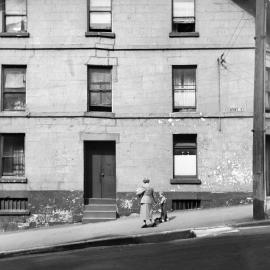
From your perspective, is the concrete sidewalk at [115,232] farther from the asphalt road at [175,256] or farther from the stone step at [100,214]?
the asphalt road at [175,256]

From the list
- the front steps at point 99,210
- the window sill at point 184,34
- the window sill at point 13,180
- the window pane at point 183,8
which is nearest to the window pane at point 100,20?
the window sill at point 184,34

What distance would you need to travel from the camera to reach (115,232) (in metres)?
16.5

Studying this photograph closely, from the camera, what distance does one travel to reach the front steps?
2045 cm

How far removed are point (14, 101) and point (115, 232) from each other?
288 inches

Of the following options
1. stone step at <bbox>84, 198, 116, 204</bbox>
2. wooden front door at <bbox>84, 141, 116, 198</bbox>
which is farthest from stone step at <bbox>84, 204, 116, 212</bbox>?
wooden front door at <bbox>84, 141, 116, 198</bbox>

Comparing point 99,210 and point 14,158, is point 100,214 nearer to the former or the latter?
point 99,210

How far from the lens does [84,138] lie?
20.8 meters

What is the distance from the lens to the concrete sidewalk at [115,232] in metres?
15.1

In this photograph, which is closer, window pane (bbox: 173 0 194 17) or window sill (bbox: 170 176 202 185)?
window sill (bbox: 170 176 202 185)

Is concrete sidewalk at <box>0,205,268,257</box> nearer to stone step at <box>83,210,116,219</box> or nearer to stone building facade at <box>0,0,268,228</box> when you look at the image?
stone step at <box>83,210,116,219</box>

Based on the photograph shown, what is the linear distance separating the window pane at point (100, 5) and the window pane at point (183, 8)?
8.04ft

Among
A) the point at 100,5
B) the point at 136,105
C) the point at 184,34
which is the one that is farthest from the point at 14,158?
the point at 184,34

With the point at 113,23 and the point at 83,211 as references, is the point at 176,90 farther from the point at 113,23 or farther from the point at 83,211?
the point at 83,211

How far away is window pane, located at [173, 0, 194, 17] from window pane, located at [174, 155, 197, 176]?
5258 millimetres
